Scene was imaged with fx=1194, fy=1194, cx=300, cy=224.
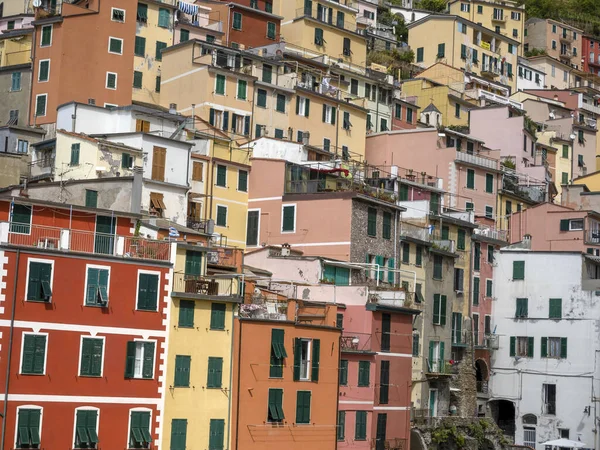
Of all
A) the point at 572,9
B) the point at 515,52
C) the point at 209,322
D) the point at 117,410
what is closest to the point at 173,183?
the point at 209,322

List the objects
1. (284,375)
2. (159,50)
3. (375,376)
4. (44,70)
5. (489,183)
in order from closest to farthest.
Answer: (284,375) → (375,376) → (44,70) → (159,50) → (489,183)

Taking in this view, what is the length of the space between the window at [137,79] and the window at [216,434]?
36791mm

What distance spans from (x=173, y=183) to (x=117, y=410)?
→ 21106mm

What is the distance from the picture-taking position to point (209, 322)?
167 feet

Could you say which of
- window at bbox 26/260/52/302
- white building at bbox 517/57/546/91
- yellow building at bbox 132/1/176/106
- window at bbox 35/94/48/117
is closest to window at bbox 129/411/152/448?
window at bbox 26/260/52/302

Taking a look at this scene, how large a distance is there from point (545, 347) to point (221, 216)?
22211mm

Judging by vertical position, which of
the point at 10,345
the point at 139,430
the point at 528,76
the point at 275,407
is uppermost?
the point at 528,76

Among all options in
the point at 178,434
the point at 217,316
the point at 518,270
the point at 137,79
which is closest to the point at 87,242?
the point at 217,316

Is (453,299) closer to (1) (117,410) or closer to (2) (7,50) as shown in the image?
(1) (117,410)

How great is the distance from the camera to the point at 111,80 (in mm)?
78312

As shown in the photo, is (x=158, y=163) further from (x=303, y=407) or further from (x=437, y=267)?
(x=303, y=407)

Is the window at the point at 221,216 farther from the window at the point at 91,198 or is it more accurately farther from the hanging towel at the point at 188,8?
the hanging towel at the point at 188,8

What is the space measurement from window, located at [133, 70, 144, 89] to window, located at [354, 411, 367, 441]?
33.5 m

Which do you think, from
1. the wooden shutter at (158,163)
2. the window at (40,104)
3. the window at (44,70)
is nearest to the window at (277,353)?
the wooden shutter at (158,163)
